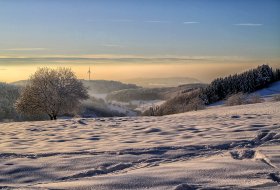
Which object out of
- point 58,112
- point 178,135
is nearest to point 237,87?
point 58,112

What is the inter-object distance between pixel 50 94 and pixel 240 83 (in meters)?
62.4

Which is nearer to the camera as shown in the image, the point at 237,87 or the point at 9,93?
the point at 237,87

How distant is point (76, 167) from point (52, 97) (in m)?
30.2

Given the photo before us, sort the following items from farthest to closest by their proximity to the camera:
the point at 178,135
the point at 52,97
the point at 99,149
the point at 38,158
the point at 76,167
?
the point at 52,97 < the point at 178,135 < the point at 99,149 < the point at 38,158 < the point at 76,167

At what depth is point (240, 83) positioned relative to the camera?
294ft

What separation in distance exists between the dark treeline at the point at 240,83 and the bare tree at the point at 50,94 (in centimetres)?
4824

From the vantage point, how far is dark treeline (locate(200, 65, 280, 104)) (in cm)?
8675

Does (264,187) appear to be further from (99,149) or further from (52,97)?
(52,97)

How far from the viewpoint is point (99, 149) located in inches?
409

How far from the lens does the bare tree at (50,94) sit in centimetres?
3738

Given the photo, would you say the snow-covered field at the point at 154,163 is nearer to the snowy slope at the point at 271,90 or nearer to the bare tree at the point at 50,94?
the bare tree at the point at 50,94

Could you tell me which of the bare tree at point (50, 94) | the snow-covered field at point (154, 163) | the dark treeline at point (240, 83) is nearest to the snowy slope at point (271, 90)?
the dark treeline at point (240, 83)

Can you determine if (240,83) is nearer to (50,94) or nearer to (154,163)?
(50,94)

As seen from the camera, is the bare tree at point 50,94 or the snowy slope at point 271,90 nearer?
the bare tree at point 50,94
